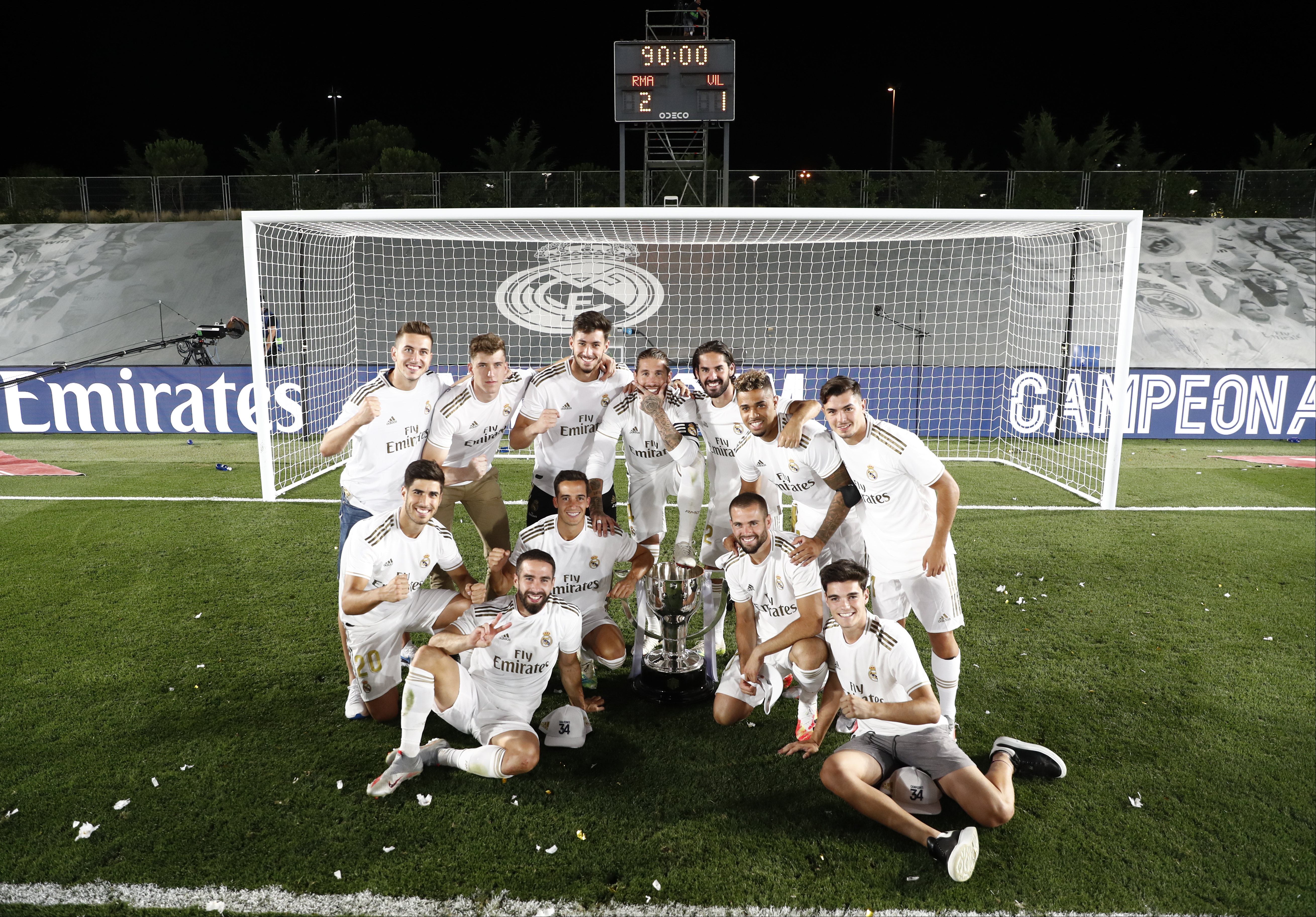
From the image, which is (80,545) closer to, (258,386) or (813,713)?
(258,386)

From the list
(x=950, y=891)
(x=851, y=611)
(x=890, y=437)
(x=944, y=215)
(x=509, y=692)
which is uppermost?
(x=944, y=215)

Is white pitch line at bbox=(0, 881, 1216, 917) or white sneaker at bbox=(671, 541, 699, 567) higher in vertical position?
white sneaker at bbox=(671, 541, 699, 567)

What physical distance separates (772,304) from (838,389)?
40.5ft

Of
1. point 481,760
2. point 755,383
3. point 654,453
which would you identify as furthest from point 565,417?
point 481,760

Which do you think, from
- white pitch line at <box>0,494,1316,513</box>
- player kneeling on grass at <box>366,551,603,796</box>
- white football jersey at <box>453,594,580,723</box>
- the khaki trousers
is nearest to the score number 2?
white pitch line at <box>0,494,1316,513</box>

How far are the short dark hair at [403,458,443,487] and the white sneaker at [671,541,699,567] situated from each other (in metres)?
1.36

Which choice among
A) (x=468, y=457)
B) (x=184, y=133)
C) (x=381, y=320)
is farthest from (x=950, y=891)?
(x=184, y=133)

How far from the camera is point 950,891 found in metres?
2.87

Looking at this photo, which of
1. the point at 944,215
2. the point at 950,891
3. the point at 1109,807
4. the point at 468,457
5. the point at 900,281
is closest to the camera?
the point at 950,891

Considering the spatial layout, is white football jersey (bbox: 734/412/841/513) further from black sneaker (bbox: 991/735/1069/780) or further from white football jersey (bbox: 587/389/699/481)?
black sneaker (bbox: 991/735/1069/780)

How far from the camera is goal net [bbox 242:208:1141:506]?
23.8 feet

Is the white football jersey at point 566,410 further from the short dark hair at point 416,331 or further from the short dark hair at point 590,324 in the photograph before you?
the short dark hair at point 416,331

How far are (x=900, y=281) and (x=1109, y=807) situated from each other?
1487 centimetres

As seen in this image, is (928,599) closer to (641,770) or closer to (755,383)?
(755,383)
